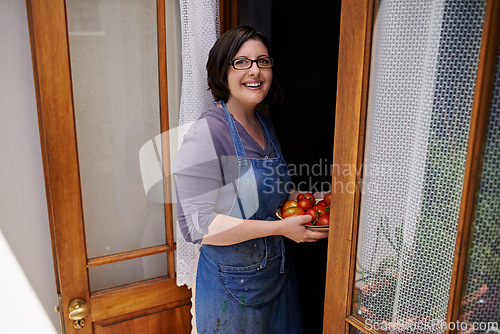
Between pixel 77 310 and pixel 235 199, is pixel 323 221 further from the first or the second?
pixel 77 310

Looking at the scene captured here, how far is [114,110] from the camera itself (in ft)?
4.84

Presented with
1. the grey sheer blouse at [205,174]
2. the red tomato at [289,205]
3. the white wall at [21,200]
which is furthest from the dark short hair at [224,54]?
the white wall at [21,200]

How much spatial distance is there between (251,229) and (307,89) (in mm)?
1534

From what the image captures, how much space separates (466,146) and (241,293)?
0.95 metres

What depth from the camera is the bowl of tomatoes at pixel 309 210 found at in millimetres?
1364

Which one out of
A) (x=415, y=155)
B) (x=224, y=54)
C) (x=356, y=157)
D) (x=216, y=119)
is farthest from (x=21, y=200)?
(x=415, y=155)

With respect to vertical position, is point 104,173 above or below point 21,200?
above

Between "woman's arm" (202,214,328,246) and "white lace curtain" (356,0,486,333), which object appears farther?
"woman's arm" (202,214,328,246)

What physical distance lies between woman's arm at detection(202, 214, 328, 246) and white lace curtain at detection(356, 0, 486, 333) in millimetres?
351

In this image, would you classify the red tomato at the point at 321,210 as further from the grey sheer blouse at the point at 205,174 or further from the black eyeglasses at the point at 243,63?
the black eyeglasses at the point at 243,63

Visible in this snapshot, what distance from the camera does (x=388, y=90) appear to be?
0.86 m

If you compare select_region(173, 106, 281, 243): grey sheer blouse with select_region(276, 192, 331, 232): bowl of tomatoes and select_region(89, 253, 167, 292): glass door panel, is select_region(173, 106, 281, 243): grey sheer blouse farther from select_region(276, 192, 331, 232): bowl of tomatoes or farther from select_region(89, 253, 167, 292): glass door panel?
select_region(89, 253, 167, 292): glass door panel

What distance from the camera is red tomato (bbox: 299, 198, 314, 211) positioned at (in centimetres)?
146

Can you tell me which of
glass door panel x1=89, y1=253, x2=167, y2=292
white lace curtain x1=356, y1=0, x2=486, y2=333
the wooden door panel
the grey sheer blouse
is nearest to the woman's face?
the grey sheer blouse
